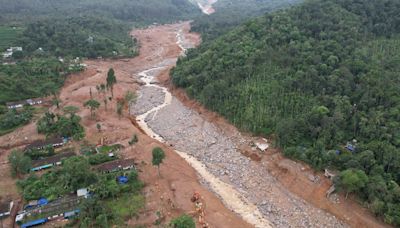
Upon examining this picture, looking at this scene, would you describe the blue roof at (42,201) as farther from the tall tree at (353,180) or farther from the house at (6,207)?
the tall tree at (353,180)

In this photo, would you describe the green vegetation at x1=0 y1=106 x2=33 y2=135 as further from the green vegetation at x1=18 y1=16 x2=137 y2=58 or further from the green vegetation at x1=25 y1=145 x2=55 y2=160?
the green vegetation at x1=18 y1=16 x2=137 y2=58

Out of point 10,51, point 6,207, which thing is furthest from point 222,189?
point 10,51

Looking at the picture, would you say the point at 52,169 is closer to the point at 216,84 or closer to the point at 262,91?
the point at 216,84

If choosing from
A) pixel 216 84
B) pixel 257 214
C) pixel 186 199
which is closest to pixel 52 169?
pixel 186 199

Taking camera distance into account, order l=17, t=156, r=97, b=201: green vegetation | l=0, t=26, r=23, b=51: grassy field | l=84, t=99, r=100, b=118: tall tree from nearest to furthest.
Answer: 1. l=17, t=156, r=97, b=201: green vegetation
2. l=84, t=99, r=100, b=118: tall tree
3. l=0, t=26, r=23, b=51: grassy field

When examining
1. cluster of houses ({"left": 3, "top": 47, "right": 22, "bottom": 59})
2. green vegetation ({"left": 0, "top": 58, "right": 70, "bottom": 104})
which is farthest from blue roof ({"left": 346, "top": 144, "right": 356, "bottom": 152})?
cluster of houses ({"left": 3, "top": 47, "right": 22, "bottom": 59})

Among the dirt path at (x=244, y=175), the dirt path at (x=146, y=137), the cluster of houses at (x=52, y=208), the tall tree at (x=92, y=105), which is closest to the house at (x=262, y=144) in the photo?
the dirt path at (x=244, y=175)

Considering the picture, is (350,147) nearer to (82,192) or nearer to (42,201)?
(82,192)
